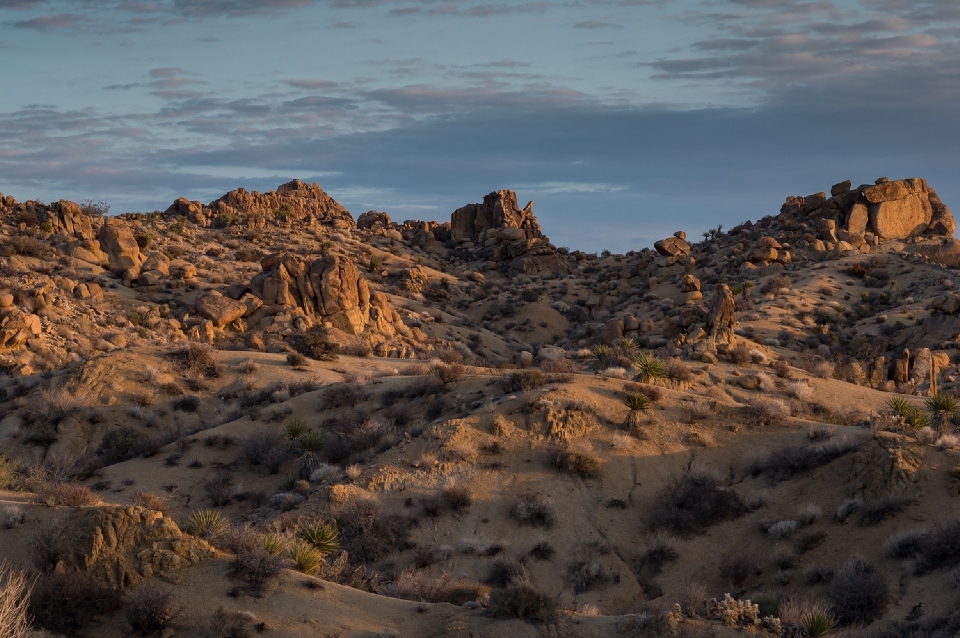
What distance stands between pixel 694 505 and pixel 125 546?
43.3 feet

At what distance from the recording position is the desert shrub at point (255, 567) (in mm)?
14562

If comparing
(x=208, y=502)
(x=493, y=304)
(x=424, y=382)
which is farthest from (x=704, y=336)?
(x=493, y=304)

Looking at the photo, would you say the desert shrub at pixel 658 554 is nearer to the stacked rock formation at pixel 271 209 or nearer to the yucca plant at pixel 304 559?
the yucca plant at pixel 304 559

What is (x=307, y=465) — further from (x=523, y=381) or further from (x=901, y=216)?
(x=901, y=216)

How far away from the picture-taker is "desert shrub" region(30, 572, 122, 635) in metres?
13.0

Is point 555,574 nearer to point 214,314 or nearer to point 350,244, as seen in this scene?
point 214,314

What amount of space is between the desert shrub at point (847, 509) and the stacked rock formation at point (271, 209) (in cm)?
6515

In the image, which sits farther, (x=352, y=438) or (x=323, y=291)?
(x=323, y=291)

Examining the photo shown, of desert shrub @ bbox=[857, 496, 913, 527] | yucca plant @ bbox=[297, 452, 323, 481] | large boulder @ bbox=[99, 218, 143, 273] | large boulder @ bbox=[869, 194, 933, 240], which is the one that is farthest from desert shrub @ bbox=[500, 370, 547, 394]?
large boulder @ bbox=[869, 194, 933, 240]

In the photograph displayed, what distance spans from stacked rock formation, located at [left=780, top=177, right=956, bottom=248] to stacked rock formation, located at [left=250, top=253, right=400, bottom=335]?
39.6 meters

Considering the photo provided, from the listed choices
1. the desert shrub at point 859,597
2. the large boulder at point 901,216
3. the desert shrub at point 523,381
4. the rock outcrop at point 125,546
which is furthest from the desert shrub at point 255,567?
the large boulder at point 901,216

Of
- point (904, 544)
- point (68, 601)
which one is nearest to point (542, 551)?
point (904, 544)

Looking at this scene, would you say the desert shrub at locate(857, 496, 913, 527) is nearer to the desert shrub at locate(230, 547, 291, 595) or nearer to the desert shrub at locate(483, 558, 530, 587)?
the desert shrub at locate(483, 558, 530, 587)

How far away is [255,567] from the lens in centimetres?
1466
